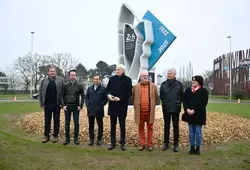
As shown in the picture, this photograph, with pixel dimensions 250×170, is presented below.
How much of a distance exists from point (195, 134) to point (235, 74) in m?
41.5

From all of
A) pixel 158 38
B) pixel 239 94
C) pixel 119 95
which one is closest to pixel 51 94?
pixel 119 95

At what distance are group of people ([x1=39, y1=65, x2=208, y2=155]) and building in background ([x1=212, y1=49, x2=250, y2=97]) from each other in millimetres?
35337

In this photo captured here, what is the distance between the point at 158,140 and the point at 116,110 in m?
1.50

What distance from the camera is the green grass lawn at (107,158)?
4648 millimetres

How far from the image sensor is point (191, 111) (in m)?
5.51

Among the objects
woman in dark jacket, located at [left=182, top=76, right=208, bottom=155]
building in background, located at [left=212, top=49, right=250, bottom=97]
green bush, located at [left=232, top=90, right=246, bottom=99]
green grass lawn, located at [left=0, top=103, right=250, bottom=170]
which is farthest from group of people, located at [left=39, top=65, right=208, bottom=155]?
building in background, located at [left=212, top=49, right=250, bottom=97]

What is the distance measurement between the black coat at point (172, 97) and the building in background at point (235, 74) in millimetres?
35310

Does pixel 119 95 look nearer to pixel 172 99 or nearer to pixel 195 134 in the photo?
pixel 172 99

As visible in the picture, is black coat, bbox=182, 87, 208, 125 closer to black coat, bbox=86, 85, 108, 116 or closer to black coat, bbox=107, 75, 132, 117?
black coat, bbox=107, 75, 132, 117

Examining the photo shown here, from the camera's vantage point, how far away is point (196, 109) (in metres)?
5.51

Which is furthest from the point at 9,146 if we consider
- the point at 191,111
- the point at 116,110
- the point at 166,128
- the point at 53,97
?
the point at 191,111

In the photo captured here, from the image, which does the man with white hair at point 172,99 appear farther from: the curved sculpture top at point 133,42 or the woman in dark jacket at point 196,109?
the curved sculpture top at point 133,42

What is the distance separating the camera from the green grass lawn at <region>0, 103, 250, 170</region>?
4.65 m

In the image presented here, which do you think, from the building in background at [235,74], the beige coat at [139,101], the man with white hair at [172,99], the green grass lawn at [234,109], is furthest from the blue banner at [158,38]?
the building in background at [235,74]
